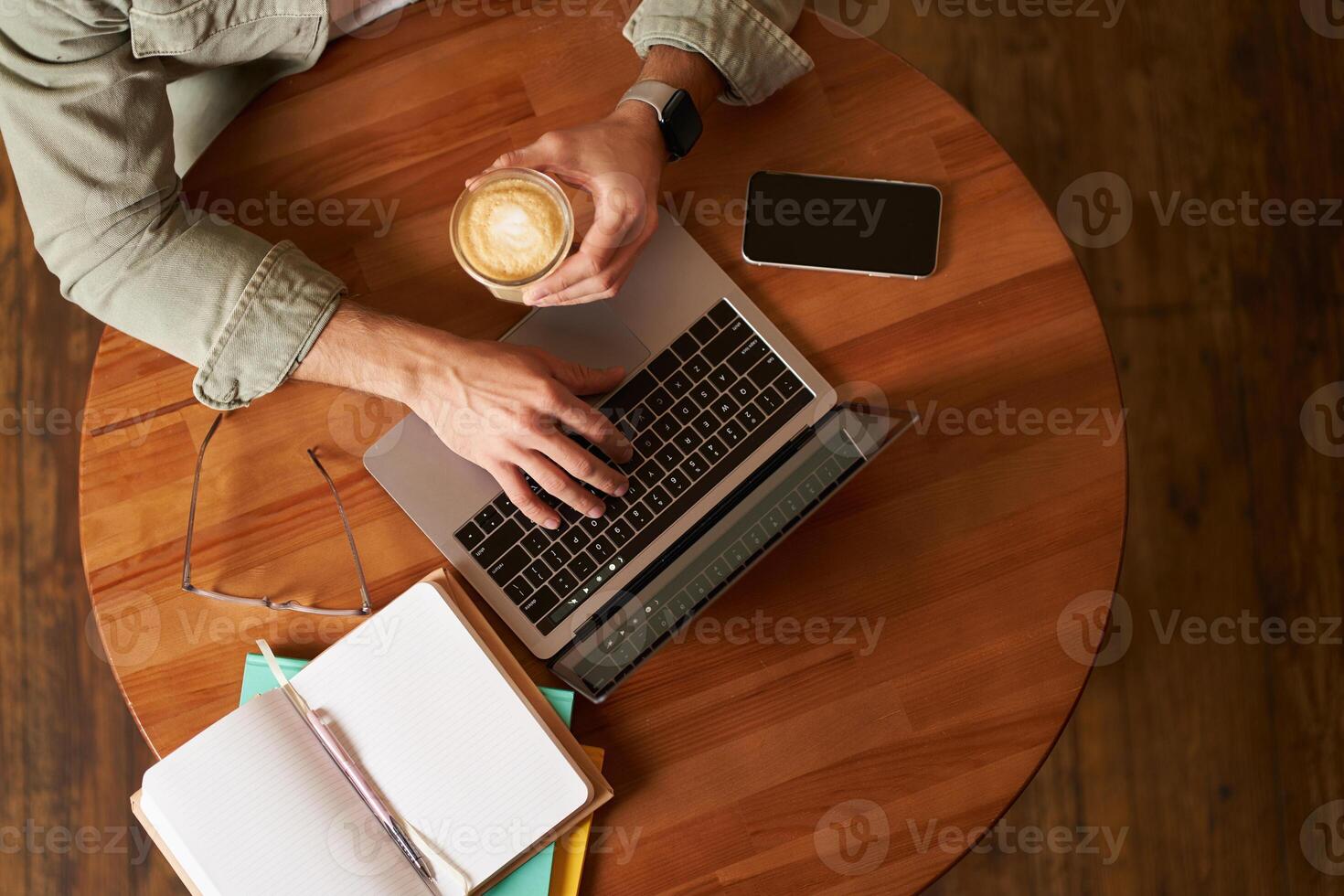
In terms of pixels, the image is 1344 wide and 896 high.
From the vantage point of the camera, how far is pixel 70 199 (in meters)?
1.00

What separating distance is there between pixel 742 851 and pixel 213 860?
52cm

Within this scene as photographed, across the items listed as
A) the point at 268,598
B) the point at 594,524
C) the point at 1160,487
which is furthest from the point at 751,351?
the point at 1160,487

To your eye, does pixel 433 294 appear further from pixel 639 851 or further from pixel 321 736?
pixel 639 851

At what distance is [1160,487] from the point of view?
1.76 meters

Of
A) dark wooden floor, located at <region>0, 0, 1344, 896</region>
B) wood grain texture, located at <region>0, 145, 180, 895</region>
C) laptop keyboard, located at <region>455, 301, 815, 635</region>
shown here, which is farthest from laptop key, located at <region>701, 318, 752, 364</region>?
wood grain texture, located at <region>0, 145, 180, 895</region>

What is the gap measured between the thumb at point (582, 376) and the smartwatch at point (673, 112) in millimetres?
256

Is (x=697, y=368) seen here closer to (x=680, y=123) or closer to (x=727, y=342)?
(x=727, y=342)

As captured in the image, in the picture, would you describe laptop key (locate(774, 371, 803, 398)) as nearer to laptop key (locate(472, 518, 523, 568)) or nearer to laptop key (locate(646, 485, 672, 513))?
laptop key (locate(646, 485, 672, 513))

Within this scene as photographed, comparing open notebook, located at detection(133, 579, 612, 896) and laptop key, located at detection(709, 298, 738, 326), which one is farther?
laptop key, located at detection(709, 298, 738, 326)

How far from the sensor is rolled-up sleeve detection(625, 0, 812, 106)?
1.05m

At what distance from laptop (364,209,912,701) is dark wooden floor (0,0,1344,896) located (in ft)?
3.36

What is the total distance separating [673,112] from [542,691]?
628 mm

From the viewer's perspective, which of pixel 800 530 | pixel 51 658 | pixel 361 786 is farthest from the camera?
pixel 51 658

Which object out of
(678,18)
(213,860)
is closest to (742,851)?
(213,860)
